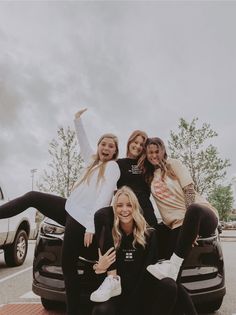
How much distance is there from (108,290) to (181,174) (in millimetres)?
1283

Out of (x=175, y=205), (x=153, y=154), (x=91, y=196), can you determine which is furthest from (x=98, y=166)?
(x=175, y=205)

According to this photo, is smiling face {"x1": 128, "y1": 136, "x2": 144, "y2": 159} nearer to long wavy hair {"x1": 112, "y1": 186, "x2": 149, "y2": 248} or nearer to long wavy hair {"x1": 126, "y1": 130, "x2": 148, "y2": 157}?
long wavy hair {"x1": 126, "y1": 130, "x2": 148, "y2": 157}

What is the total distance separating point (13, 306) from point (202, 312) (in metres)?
2.23

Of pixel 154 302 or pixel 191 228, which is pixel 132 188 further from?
pixel 154 302

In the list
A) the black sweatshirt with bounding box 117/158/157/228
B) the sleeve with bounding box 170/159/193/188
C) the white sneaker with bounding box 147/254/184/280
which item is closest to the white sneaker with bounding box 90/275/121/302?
the white sneaker with bounding box 147/254/184/280

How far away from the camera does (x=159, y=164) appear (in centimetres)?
365

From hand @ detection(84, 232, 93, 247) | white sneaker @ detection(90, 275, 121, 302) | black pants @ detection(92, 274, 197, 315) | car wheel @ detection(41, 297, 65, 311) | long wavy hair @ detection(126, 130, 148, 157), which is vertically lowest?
car wheel @ detection(41, 297, 65, 311)

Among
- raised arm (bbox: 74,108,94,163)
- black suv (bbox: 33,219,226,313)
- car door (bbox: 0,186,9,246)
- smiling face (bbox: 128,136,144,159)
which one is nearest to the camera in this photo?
black suv (bbox: 33,219,226,313)

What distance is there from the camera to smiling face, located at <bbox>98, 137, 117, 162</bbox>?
369 centimetres

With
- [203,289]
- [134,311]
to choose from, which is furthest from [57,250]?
[203,289]

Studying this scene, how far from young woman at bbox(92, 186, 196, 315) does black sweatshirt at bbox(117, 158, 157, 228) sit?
0.25 m

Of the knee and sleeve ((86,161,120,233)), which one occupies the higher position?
sleeve ((86,161,120,233))

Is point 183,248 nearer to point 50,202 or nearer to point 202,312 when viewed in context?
point 50,202

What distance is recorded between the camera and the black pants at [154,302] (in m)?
2.80
